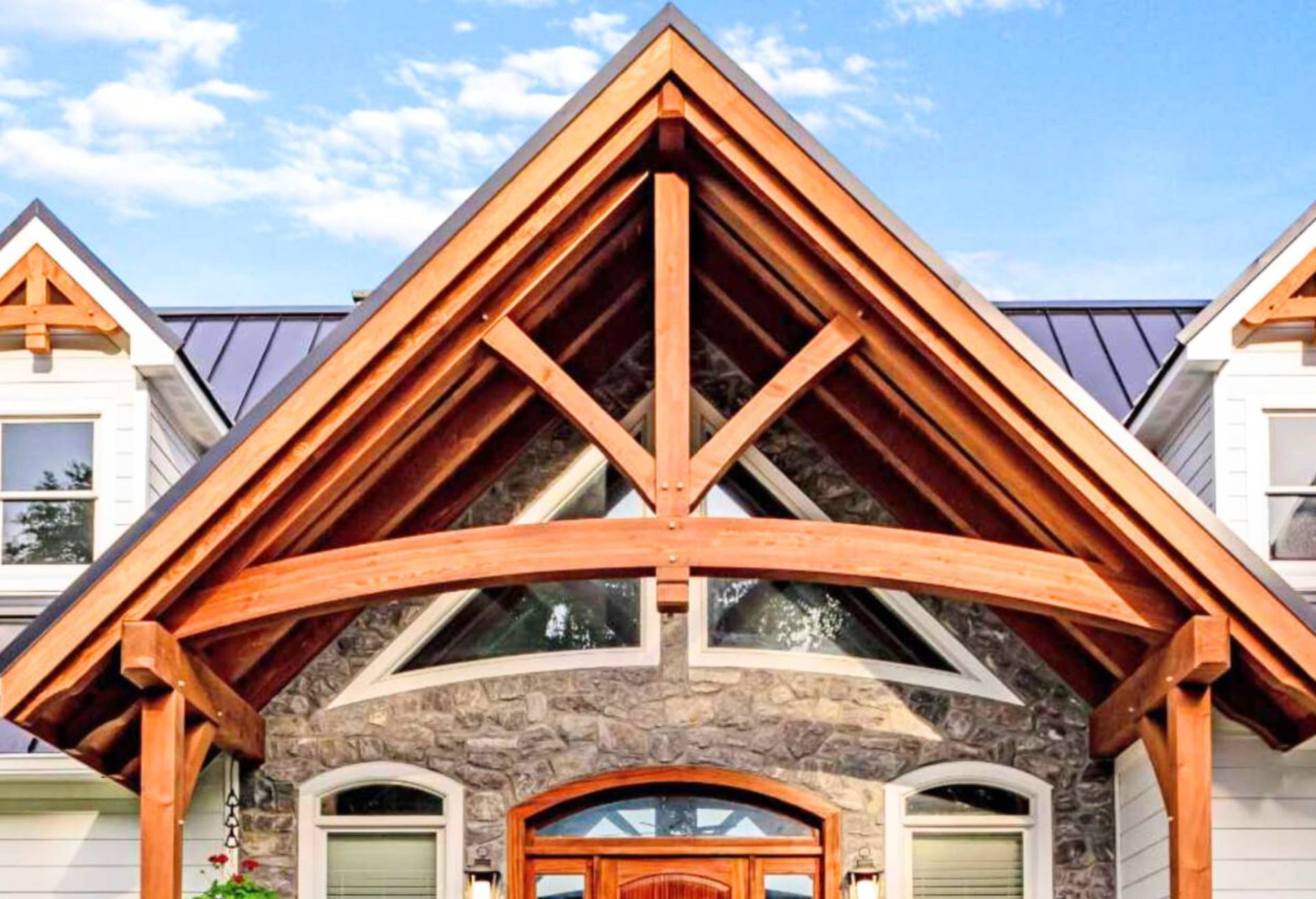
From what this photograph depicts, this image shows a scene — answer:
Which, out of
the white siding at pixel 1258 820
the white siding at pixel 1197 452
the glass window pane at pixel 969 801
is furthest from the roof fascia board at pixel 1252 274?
the glass window pane at pixel 969 801

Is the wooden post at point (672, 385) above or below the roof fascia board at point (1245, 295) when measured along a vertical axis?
below

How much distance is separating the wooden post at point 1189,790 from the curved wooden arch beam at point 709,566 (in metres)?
Answer: 0.35

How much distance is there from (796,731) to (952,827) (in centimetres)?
106

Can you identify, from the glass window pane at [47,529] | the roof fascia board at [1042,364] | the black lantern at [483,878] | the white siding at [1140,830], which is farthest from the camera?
the glass window pane at [47,529]

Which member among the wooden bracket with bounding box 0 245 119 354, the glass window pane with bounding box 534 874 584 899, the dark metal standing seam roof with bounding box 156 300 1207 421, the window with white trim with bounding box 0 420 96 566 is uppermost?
the dark metal standing seam roof with bounding box 156 300 1207 421

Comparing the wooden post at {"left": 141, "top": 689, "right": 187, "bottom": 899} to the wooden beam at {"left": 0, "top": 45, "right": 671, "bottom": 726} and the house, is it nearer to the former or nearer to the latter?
the house

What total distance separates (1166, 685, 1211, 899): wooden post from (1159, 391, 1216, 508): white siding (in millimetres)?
2158

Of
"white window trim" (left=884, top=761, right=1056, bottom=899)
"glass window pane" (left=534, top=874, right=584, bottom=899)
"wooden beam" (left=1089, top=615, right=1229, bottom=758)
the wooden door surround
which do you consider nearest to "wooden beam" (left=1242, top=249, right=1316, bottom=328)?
"wooden beam" (left=1089, top=615, right=1229, bottom=758)

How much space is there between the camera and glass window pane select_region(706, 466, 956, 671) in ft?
38.9

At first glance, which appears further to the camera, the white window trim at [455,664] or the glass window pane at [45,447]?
the glass window pane at [45,447]

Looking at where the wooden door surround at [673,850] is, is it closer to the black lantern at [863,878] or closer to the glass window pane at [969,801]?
the black lantern at [863,878]

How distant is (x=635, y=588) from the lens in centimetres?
1198

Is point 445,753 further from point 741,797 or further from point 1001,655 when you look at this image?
point 1001,655

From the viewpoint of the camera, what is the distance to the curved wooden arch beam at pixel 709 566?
9.28 m
